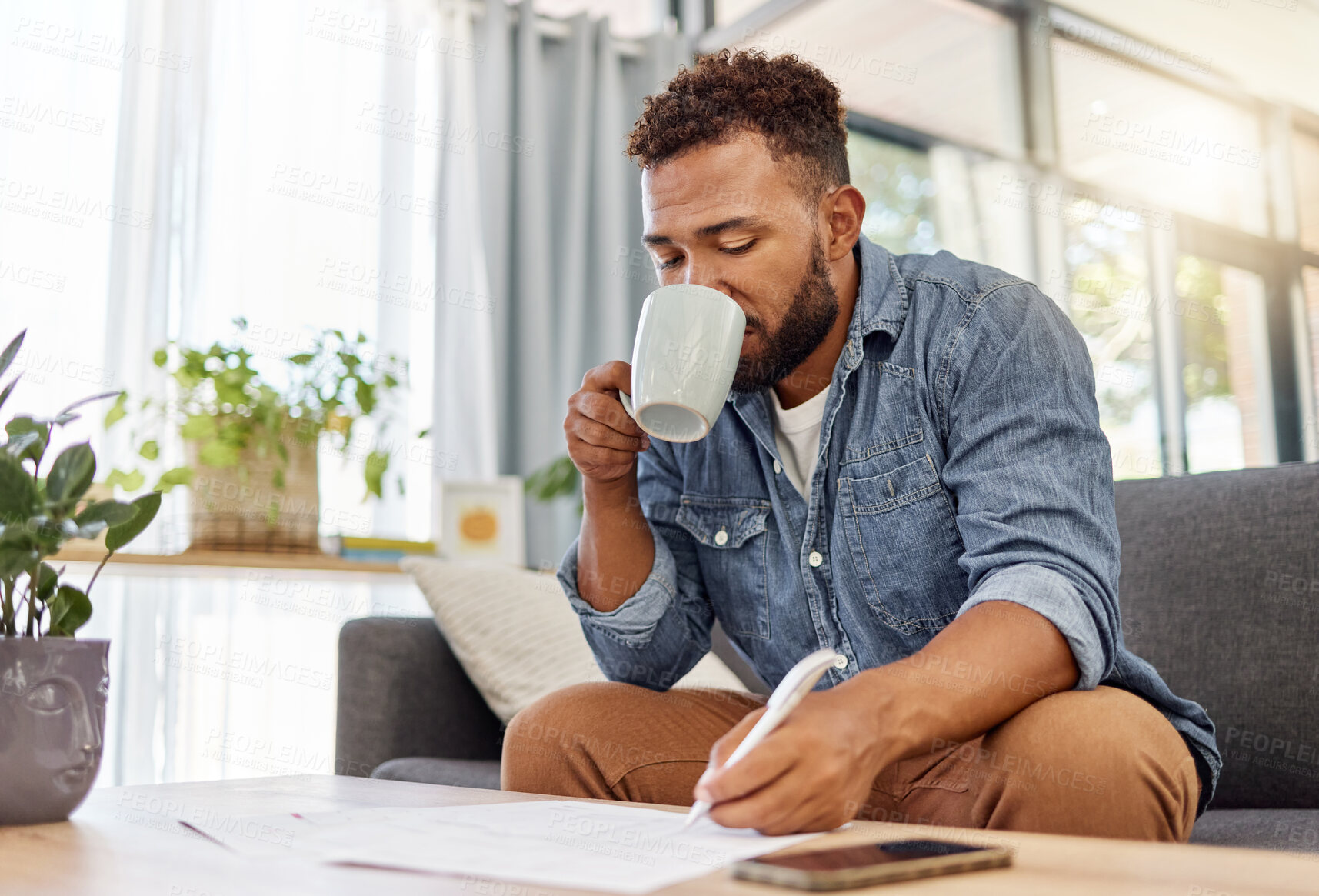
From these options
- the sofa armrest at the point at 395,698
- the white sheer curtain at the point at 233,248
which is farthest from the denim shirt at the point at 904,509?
the white sheer curtain at the point at 233,248

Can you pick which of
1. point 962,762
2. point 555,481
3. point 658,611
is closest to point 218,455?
point 555,481

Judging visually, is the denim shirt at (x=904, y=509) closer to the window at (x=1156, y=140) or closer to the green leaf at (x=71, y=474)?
the green leaf at (x=71, y=474)

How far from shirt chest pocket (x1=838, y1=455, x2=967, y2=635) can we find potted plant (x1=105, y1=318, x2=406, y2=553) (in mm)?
1277

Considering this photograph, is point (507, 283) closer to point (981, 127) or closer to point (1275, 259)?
point (981, 127)

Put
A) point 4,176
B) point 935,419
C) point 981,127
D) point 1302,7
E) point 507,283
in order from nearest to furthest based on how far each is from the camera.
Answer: point 935,419 → point 4,176 → point 1302,7 → point 507,283 → point 981,127

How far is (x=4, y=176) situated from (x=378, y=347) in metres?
0.85

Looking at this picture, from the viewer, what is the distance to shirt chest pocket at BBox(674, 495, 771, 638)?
1195mm

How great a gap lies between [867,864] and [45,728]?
0.56 m

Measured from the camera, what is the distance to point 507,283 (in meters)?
2.87

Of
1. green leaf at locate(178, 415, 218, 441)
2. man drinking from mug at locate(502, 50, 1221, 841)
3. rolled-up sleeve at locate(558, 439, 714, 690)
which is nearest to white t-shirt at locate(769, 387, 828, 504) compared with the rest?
man drinking from mug at locate(502, 50, 1221, 841)

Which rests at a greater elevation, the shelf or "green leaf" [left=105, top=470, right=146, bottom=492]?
"green leaf" [left=105, top=470, right=146, bottom=492]

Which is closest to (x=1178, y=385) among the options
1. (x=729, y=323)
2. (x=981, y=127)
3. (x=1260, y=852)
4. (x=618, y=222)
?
(x=981, y=127)

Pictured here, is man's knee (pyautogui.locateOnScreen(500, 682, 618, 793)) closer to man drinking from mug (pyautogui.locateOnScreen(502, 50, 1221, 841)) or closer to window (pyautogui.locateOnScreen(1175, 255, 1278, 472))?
man drinking from mug (pyautogui.locateOnScreen(502, 50, 1221, 841))

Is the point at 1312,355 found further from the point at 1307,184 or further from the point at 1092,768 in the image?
the point at 1092,768
